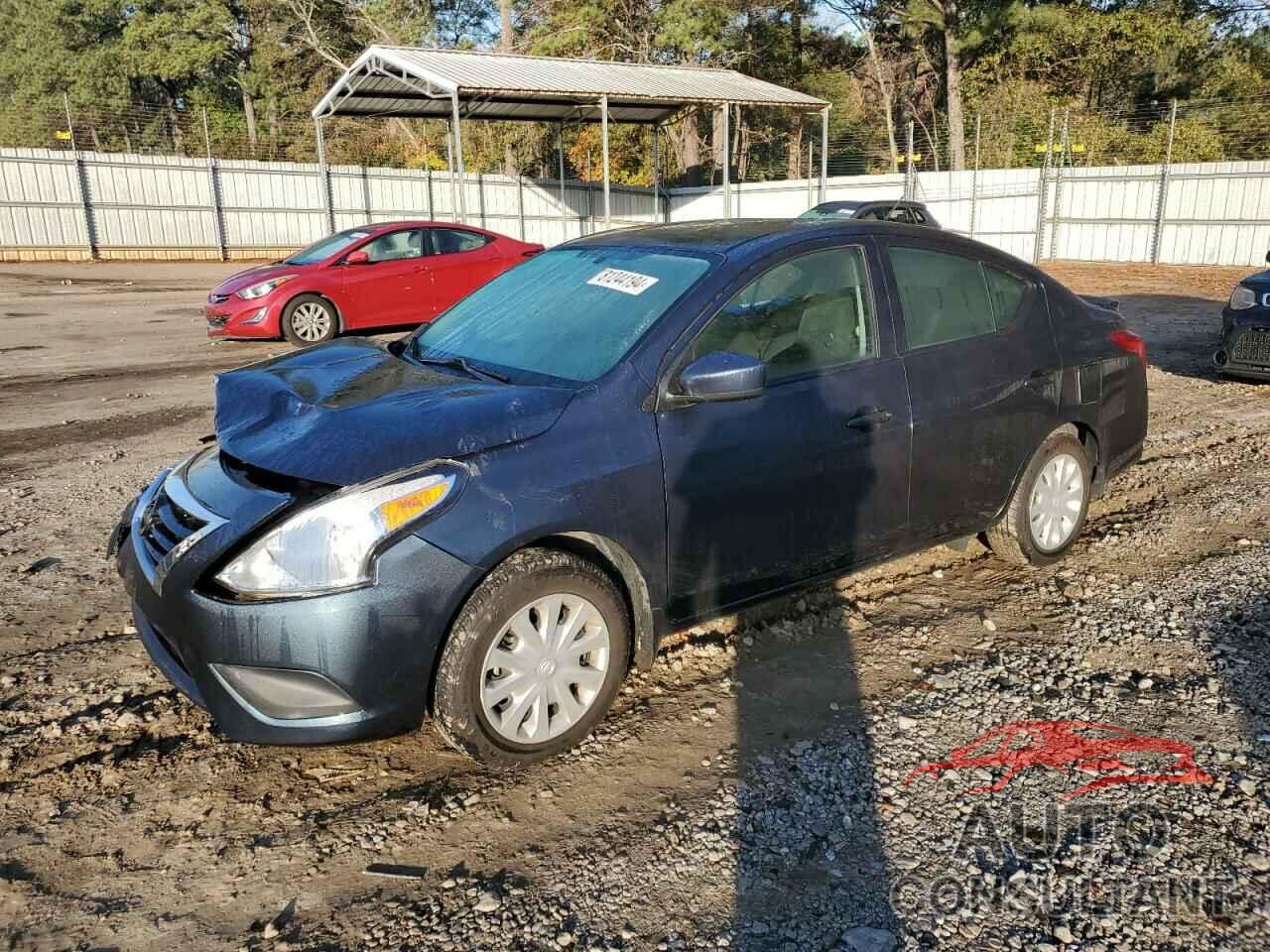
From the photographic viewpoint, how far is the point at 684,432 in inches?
130

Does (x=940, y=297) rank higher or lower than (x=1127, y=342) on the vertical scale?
higher

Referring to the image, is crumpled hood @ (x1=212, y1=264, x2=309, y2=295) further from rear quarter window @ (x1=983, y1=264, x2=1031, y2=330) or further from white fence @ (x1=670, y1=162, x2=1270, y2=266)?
white fence @ (x1=670, y1=162, x2=1270, y2=266)

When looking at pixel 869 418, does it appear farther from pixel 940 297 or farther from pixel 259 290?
pixel 259 290

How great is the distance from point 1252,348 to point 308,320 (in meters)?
9.90

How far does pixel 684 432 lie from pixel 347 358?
4.86 ft

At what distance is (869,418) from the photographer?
12.4 ft

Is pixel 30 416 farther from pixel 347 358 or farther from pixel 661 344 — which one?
pixel 661 344

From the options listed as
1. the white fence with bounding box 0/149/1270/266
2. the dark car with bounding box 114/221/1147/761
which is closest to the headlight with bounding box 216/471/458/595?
the dark car with bounding box 114/221/1147/761

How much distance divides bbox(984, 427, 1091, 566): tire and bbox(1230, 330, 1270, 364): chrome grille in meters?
4.66

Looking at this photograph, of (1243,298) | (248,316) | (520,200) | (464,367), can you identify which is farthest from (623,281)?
(520,200)

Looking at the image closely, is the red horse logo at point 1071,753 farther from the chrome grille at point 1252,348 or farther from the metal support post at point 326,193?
the metal support post at point 326,193

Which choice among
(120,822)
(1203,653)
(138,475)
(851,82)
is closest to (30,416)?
(138,475)

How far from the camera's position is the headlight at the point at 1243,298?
8250mm

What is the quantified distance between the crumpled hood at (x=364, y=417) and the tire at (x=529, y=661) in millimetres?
421
